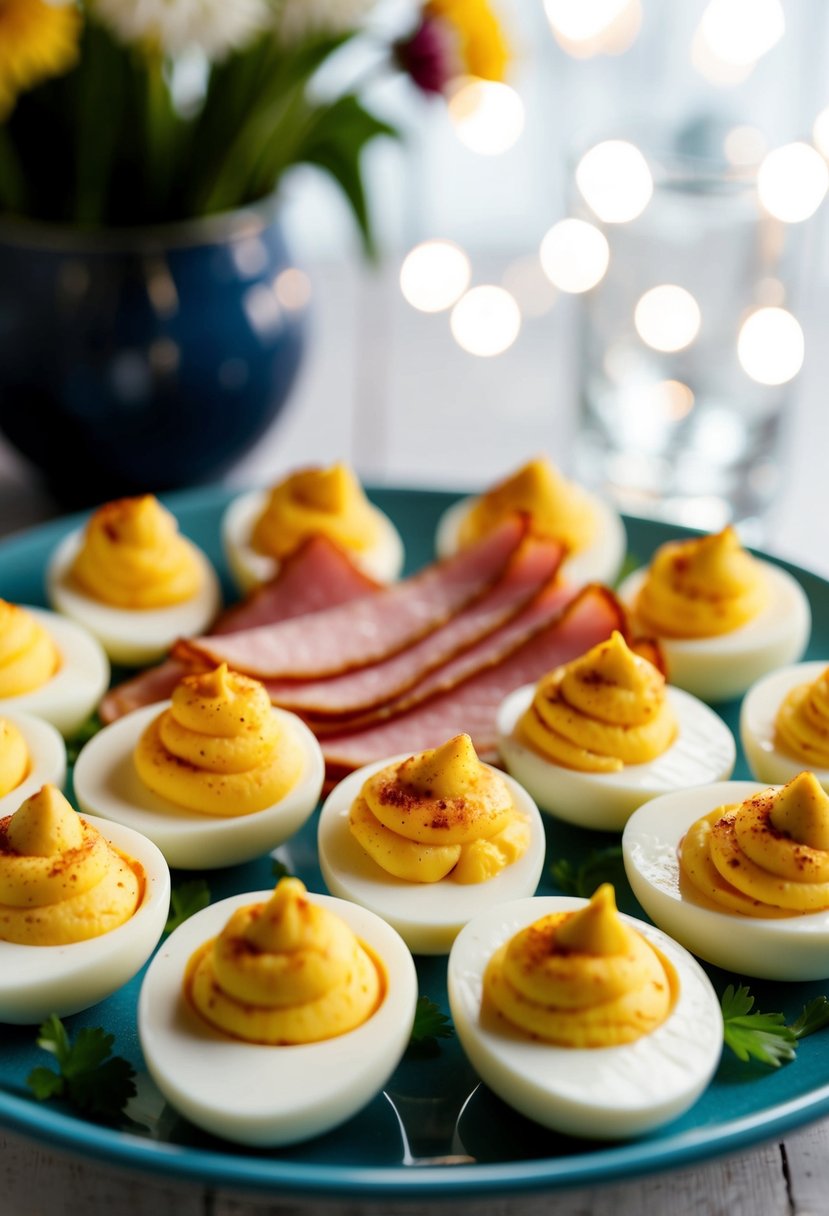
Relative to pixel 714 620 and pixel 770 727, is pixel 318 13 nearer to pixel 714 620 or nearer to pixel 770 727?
pixel 714 620

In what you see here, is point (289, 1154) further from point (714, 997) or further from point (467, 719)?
point (467, 719)

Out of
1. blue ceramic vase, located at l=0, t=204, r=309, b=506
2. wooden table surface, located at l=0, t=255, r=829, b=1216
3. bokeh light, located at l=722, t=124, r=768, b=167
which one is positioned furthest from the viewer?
bokeh light, located at l=722, t=124, r=768, b=167

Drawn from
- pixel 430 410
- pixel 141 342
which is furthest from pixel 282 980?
pixel 430 410

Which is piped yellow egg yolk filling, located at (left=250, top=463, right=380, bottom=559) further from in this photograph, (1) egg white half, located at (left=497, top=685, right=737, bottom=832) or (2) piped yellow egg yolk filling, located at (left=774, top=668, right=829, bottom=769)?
(2) piped yellow egg yolk filling, located at (left=774, top=668, right=829, bottom=769)

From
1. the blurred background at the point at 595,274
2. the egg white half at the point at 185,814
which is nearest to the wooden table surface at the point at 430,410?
the blurred background at the point at 595,274

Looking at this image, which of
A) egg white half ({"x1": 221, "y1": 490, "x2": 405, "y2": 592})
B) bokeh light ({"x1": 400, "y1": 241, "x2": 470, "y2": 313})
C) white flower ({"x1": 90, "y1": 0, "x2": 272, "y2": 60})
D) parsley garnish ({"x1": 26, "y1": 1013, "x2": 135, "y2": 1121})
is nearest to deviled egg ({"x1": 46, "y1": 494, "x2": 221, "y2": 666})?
egg white half ({"x1": 221, "y1": 490, "x2": 405, "y2": 592})

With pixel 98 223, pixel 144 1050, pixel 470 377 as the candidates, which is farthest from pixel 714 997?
pixel 470 377
